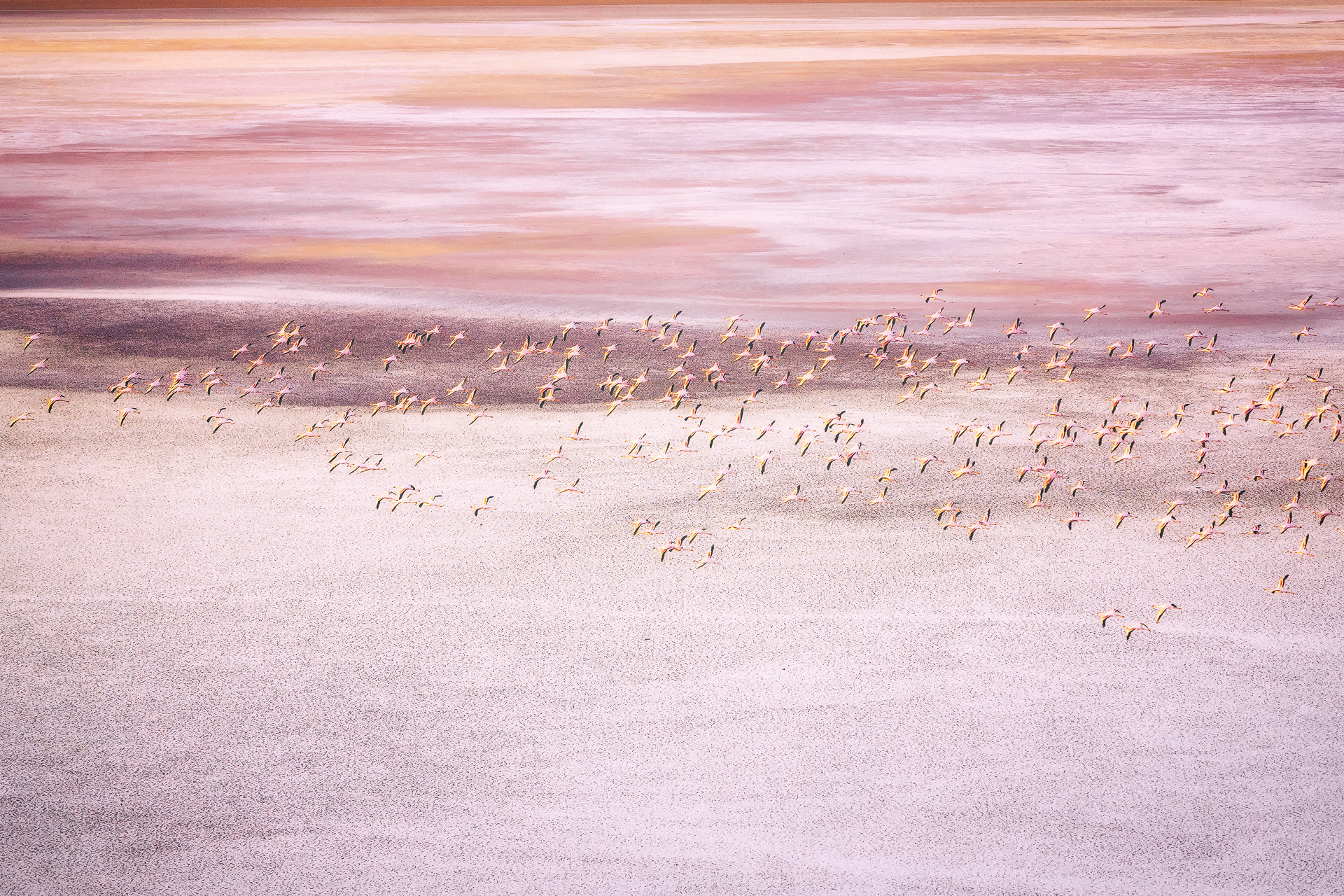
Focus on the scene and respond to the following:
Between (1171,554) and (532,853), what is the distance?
147 inches

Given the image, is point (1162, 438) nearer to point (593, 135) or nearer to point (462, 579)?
point (462, 579)

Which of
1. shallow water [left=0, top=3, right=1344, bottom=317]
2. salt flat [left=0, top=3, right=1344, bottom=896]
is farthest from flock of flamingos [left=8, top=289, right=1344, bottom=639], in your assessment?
shallow water [left=0, top=3, right=1344, bottom=317]

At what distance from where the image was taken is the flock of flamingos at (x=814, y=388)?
22.6 feet

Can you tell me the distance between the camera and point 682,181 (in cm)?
1759

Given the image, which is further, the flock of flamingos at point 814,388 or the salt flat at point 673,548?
the flock of flamingos at point 814,388

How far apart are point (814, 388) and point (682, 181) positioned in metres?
9.59

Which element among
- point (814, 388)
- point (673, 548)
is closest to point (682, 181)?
point (814, 388)

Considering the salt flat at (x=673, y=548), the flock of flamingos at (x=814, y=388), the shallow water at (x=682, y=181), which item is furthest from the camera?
the shallow water at (x=682, y=181)

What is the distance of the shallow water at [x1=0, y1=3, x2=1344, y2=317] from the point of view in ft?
38.8

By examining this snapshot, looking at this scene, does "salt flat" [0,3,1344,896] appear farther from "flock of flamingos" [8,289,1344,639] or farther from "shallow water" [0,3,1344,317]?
"shallow water" [0,3,1344,317]

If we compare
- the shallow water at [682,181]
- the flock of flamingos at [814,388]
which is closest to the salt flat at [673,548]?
the flock of flamingos at [814,388]

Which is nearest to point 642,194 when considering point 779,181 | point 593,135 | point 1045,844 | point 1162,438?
point 779,181

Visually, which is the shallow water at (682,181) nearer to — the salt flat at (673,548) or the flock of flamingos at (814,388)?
the salt flat at (673,548)

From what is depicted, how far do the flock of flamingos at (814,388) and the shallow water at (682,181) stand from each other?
3.85 feet
